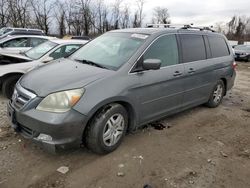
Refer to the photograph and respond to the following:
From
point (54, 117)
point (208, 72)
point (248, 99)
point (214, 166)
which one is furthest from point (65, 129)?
point (248, 99)

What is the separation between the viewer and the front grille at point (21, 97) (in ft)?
11.0

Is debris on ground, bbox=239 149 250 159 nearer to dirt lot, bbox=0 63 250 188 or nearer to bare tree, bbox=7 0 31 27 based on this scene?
dirt lot, bbox=0 63 250 188

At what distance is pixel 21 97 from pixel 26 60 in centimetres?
319

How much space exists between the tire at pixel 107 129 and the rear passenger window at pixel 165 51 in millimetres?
979

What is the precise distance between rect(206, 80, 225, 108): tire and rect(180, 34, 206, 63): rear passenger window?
0.97 meters

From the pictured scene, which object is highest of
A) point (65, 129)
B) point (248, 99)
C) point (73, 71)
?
point (73, 71)

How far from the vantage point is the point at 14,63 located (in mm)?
6184

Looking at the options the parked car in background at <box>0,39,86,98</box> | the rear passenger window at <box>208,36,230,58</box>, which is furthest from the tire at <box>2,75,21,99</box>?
the rear passenger window at <box>208,36,230,58</box>

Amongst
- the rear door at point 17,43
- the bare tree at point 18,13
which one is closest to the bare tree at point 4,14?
the bare tree at point 18,13

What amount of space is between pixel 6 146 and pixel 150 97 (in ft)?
7.34

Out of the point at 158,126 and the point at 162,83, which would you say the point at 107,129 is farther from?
the point at 158,126

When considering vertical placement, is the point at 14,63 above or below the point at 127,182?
above

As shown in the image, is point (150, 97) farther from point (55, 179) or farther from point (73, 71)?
point (55, 179)

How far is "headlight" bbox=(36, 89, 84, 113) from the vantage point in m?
3.17
